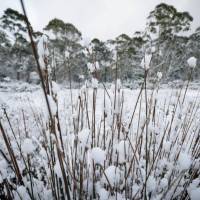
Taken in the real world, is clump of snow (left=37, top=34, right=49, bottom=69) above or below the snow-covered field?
above

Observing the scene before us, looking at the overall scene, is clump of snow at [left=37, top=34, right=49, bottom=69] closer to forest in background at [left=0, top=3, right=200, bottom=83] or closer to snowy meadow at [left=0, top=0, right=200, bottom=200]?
snowy meadow at [left=0, top=0, right=200, bottom=200]

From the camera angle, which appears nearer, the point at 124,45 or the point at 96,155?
the point at 96,155

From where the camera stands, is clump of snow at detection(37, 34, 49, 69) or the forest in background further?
the forest in background

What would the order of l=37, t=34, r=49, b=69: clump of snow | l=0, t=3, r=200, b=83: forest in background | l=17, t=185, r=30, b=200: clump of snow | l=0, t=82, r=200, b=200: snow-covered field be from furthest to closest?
l=0, t=3, r=200, b=83: forest in background, l=17, t=185, r=30, b=200: clump of snow, l=0, t=82, r=200, b=200: snow-covered field, l=37, t=34, r=49, b=69: clump of snow

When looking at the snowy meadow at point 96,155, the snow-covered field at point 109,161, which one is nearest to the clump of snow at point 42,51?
the snowy meadow at point 96,155

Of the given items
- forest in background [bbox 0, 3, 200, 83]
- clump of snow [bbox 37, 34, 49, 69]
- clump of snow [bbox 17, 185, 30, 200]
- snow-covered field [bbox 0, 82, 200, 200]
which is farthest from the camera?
forest in background [bbox 0, 3, 200, 83]

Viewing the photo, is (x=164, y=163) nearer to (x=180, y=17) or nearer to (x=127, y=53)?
(x=180, y=17)

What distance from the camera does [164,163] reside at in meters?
1.05

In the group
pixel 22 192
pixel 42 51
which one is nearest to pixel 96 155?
pixel 42 51

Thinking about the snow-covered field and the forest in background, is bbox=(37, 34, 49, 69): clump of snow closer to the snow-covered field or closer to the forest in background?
the snow-covered field

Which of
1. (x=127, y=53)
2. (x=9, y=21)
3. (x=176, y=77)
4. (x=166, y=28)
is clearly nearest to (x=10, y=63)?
(x=9, y=21)

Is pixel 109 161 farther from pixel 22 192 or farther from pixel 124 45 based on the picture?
pixel 124 45

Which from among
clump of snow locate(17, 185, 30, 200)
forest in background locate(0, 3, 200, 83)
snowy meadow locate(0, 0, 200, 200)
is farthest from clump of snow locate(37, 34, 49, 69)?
forest in background locate(0, 3, 200, 83)

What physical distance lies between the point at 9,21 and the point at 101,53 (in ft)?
24.8
